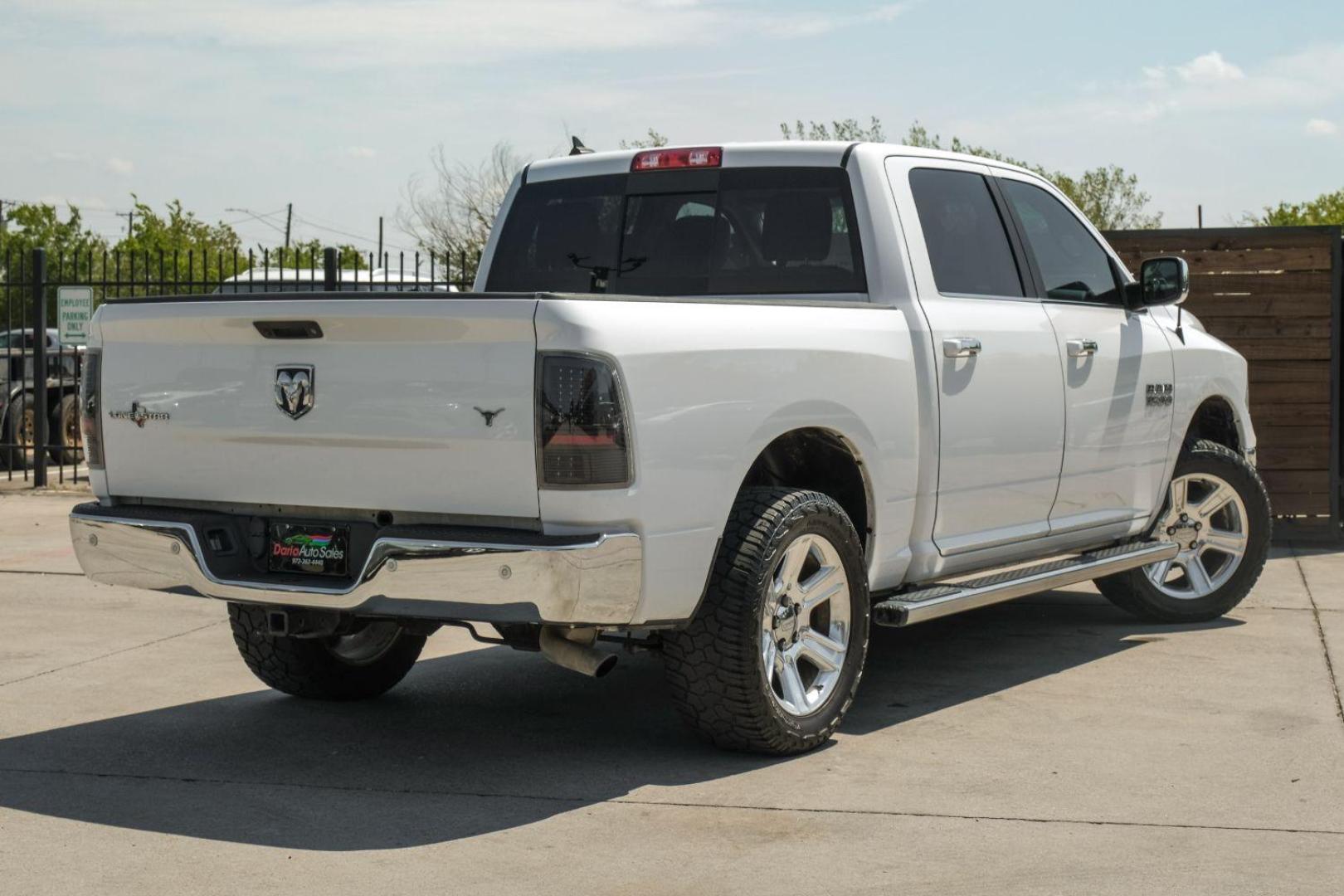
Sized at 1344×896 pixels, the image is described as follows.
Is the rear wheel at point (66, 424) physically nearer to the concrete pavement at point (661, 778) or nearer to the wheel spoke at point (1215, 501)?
the concrete pavement at point (661, 778)

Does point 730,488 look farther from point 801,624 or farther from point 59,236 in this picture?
point 59,236

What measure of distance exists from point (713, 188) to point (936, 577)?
5.56 feet

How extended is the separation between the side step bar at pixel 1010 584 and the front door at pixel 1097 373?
0.50 ft

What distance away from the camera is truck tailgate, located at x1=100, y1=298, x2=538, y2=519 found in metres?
4.77

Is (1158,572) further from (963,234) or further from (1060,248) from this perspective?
(963,234)

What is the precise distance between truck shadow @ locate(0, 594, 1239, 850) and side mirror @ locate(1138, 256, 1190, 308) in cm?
153

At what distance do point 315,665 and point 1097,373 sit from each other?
10.9ft

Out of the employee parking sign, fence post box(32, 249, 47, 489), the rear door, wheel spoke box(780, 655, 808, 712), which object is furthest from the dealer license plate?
fence post box(32, 249, 47, 489)

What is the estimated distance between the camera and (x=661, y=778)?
5250 mm

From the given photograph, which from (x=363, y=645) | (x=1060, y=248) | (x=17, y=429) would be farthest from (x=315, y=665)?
(x=17, y=429)

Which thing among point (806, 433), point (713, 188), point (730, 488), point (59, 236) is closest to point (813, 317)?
point (806, 433)

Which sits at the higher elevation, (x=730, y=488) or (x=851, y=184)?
(x=851, y=184)

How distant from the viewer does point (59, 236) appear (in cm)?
4947

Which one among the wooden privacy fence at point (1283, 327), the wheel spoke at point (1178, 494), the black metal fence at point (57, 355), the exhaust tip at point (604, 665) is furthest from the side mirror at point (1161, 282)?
the black metal fence at point (57, 355)
